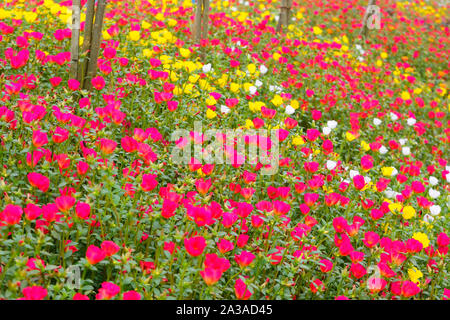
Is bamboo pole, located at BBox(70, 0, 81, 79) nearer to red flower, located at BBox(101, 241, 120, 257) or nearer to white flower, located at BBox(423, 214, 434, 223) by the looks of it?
red flower, located at BBox(101, 241, 120, 257)

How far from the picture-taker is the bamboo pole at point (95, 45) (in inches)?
136

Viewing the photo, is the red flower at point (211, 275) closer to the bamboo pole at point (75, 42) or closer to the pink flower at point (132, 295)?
the pink flower at point (132, 295)

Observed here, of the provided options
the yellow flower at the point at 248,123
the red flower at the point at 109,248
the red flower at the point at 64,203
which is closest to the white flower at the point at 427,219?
the yellow flower at the point at 248,123

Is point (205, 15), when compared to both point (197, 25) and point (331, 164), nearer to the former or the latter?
point (197, 25)

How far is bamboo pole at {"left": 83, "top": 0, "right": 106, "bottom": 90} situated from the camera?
3.47 meters

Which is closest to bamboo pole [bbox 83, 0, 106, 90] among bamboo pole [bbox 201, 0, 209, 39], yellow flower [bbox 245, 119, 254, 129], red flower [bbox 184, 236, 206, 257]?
yellow flower [bbox 245, 119, 254, 129]

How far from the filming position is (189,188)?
8.91 ft

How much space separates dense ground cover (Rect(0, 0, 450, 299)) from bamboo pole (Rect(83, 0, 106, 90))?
10 cm

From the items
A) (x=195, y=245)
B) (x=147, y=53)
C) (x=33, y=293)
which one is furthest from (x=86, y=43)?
(x=33, y=293)

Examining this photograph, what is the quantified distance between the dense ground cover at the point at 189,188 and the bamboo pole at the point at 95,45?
0.10m

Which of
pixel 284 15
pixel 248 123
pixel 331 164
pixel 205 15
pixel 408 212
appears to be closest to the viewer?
pixel 408 212

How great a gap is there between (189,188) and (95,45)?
5.08 feet

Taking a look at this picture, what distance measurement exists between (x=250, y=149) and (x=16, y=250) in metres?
1.82
